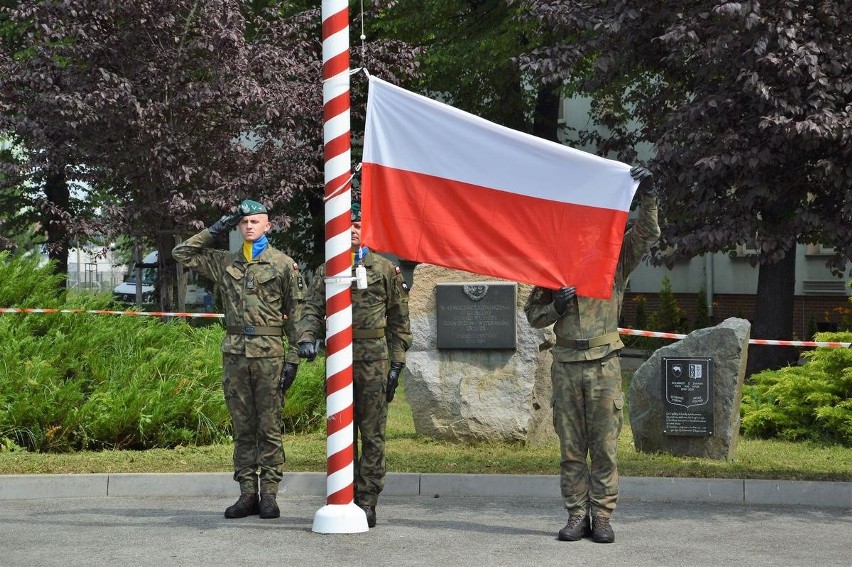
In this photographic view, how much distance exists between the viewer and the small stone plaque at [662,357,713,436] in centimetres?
1084

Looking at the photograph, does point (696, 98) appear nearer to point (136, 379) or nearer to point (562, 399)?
point (562, 399)

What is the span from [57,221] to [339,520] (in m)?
10.9

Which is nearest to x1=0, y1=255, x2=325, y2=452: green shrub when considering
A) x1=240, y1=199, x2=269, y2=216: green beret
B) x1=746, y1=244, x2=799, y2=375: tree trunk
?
x1=240, y1=199, x2=269, y2=216: green beret

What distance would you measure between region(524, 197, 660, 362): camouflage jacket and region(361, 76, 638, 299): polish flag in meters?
0.37

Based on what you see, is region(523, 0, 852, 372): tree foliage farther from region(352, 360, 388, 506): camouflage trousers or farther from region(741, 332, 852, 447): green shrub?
region(352, 360, 388, 506): camouflage trousers

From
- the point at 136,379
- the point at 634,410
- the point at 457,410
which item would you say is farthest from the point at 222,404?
the point at 634,410

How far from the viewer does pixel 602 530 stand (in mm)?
7586

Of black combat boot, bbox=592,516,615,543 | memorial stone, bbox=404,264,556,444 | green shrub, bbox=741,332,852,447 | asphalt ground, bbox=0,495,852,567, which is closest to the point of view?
asphalt ground, bbox=0,495,852,567

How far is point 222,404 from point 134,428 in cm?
87

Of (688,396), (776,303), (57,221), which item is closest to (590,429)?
(688,396)

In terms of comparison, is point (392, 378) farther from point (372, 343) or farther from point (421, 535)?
point (421, 535)

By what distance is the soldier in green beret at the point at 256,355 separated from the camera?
847 centimetres

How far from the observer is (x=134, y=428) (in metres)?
11.4

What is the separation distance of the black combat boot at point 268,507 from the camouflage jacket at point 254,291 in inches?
36.3
